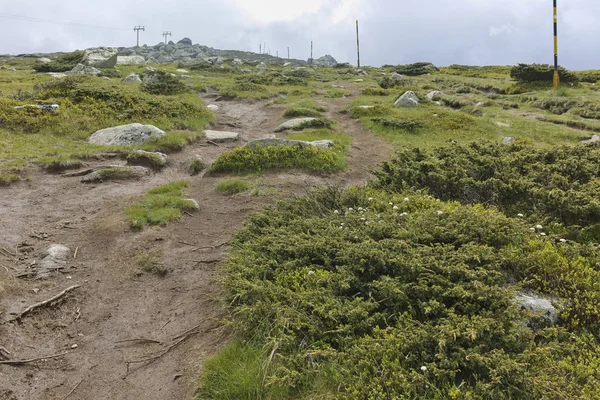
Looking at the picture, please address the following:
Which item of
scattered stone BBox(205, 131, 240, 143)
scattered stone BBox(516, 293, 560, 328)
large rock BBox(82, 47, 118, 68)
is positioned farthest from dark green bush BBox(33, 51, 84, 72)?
scattered stone BBox(516, 293, 560, 328)

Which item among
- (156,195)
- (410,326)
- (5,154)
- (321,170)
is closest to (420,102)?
(321,170)

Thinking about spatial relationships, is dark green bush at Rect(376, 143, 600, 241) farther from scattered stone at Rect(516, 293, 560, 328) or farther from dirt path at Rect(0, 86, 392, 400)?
dirt path at Rect(0, 86, 392, 400)

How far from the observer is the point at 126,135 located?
1698 cm

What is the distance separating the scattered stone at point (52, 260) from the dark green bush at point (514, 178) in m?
7.31

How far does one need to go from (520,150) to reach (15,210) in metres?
13.3

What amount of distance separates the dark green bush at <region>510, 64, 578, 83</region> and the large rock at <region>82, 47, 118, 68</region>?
41963 mm

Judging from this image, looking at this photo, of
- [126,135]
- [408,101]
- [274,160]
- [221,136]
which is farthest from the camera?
[408,101]

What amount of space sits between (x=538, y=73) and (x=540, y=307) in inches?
1500

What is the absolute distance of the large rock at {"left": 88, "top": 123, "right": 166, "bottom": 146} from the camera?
16.7 m

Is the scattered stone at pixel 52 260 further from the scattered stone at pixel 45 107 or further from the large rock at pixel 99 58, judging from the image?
the large rock at pixel 99 58

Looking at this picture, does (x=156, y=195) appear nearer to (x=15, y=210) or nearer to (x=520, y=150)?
(x=15, y=210)

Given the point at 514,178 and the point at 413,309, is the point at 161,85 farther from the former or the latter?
the point at 413,309

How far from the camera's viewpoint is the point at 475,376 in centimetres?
405

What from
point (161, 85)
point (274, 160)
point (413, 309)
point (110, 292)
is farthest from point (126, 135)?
point (413, 309)
